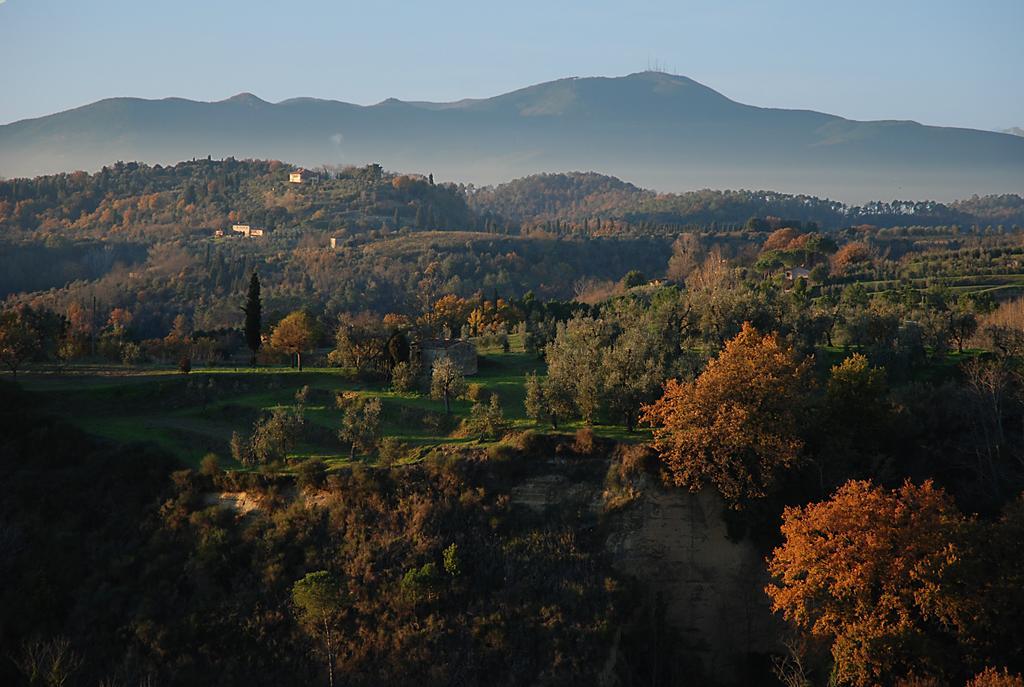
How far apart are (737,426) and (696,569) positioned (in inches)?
148

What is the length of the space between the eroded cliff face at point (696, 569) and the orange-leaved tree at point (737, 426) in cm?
76

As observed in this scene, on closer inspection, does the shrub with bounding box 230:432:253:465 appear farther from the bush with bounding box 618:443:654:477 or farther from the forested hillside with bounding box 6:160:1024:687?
the bush with bounding box 618:443:654:477

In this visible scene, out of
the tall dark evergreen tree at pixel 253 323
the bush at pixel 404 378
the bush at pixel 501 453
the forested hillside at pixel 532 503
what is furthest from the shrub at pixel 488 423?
the tall dark evergreen tree at pixel 253 323

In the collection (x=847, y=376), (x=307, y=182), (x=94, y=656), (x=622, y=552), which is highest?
(x=307, y=182)

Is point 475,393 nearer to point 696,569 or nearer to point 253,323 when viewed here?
point 696,569

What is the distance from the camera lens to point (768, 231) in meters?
98.4

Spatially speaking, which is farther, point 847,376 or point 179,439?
point 179,439

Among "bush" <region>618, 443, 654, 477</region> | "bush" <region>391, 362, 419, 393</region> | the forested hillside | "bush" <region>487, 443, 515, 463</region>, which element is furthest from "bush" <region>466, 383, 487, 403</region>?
"bush" <region>618, 443, 654, 477</region>

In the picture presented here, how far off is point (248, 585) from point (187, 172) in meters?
110

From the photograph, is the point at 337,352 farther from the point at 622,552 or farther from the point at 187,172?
the point at 187,172

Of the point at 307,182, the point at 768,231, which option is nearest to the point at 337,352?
the point at 768,231

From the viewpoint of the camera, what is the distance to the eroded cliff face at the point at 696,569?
77.0 feet

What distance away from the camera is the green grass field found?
27.9 m

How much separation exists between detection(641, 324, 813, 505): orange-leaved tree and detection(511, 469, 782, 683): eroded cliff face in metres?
0.76
